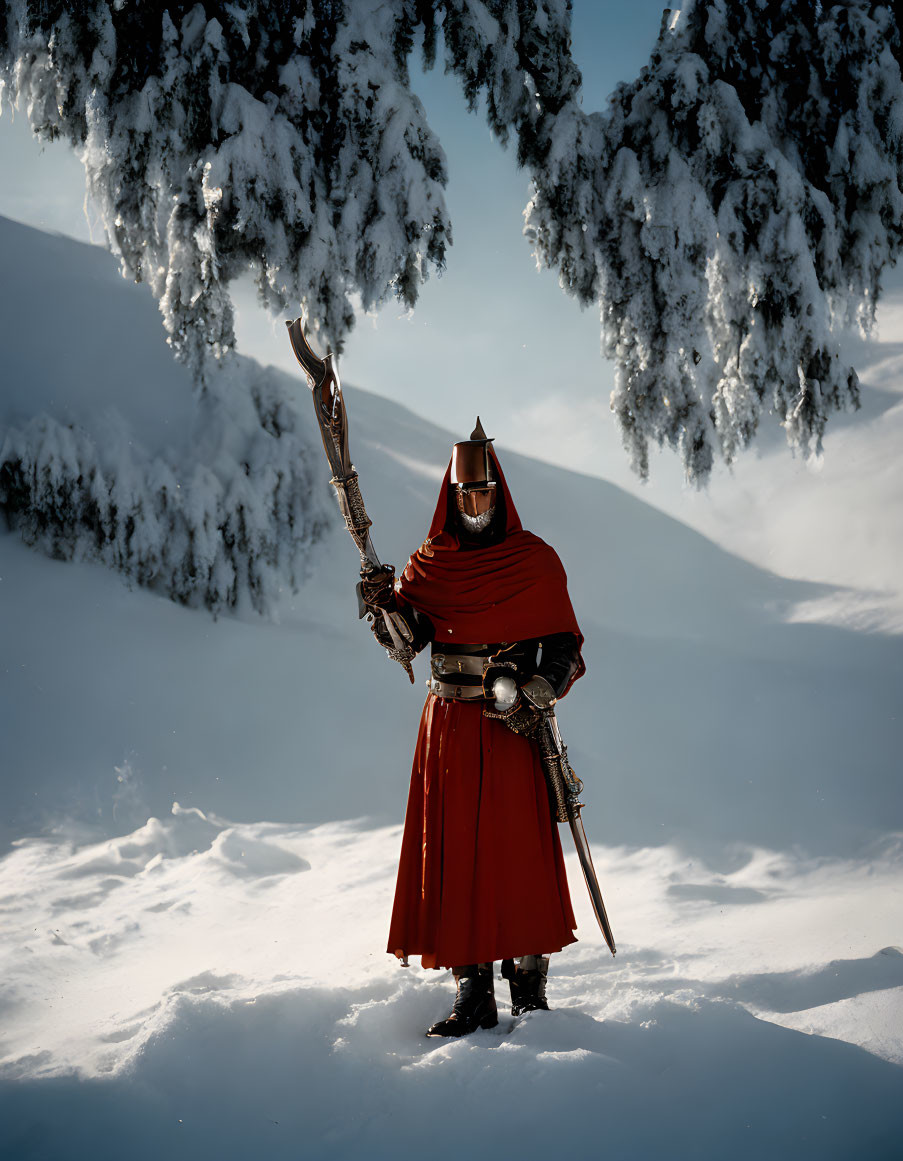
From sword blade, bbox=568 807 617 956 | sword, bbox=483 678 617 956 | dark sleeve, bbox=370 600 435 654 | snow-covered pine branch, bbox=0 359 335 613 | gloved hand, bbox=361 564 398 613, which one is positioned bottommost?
sword blade, bbox=568 807 617 956

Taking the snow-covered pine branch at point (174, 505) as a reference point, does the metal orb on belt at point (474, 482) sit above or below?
below

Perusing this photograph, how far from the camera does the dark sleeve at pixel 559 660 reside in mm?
2396

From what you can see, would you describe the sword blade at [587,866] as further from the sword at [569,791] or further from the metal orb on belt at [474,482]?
the metal orb on belt at [474,482]

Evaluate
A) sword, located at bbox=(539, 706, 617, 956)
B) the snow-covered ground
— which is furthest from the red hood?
the snow-covered ground

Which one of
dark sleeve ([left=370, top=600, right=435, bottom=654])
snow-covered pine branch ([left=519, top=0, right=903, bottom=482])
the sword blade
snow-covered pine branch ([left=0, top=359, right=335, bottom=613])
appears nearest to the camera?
the sword blade

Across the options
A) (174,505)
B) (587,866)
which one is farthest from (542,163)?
(174,505)

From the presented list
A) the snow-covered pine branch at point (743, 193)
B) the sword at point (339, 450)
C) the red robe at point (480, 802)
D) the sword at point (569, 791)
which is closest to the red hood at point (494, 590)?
the red robe at point (480, 802)

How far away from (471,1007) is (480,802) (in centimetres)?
60

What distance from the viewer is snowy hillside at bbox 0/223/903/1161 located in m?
1.90

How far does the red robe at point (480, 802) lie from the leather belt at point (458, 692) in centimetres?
2

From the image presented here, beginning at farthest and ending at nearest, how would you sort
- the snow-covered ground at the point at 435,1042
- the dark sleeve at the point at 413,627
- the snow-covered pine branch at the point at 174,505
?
the snow-covered pine branch at the point at 174,505, the dark sleeve at the point at 413,627, the snow-covered ground at the point at 435,1042

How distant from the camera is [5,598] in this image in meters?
7.74

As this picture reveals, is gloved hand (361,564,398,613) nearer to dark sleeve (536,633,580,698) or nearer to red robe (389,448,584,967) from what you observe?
red robe (389,448,584,967)

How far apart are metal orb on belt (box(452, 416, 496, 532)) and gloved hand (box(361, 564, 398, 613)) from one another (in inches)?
12.0
